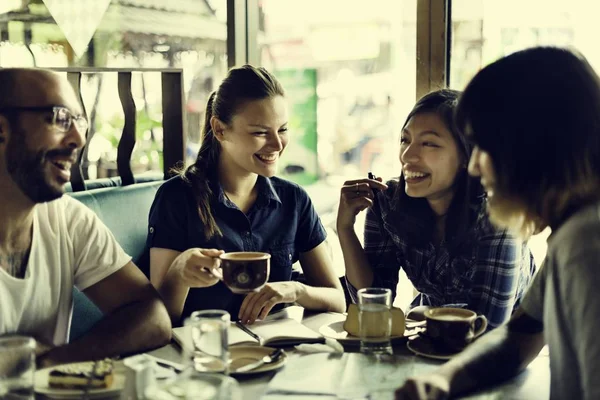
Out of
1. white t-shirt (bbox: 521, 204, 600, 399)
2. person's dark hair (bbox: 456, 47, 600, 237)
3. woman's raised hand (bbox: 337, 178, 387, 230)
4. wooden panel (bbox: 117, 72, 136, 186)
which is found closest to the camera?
white t-shirt (bbox: 521, 204, 600, 399)

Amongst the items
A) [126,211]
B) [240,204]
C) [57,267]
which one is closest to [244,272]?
[57,267]

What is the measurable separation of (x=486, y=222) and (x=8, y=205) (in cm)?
136

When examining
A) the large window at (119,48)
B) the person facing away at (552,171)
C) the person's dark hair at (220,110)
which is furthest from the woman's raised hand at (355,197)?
the large window at (119,48)

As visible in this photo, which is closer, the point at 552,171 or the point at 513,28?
the point at 552,171

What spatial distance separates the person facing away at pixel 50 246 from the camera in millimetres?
1696

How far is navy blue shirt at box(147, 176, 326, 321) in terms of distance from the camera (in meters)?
2.28

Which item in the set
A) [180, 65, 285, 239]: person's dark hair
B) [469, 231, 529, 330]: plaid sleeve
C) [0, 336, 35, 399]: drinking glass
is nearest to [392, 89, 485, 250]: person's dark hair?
[469, 231, 529, 330]: plaid sleeve

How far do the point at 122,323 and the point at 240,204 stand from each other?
2.58ft

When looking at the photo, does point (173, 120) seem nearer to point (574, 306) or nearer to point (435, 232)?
point (435, 232)

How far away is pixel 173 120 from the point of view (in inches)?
116

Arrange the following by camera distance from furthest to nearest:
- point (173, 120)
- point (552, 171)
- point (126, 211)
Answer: point (173, 120) < point (126, 211) < point (552, 171)

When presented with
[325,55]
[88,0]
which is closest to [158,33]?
[88,0]

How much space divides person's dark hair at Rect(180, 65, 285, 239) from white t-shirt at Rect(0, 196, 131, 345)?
44 centimetres

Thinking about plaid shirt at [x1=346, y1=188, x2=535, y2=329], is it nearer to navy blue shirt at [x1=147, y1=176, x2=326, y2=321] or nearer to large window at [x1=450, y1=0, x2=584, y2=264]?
navy blue shirt at [x1=147, y1=176, x2=326, y2=321]
